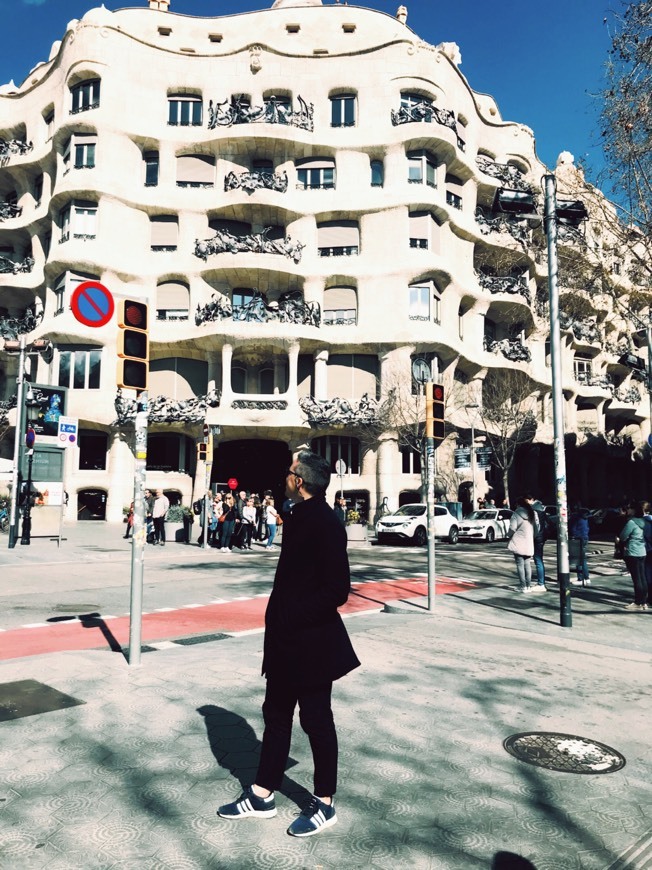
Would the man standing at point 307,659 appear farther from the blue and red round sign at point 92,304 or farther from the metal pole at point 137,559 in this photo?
the blue and red round sign at point 92,304

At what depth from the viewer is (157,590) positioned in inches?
508

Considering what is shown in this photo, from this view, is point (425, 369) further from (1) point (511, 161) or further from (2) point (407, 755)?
(2) point (407, 755)

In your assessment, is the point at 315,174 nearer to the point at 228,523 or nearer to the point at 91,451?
the point at 91,451

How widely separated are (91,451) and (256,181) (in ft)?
52.5

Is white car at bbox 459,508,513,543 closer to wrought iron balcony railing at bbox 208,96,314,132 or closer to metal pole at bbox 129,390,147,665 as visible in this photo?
wrought iron balcony railing at bbox 208,96,314,132

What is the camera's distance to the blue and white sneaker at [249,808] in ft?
11.4

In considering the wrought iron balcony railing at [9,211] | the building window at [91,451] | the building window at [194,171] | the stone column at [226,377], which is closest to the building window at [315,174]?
the building window at [194,171]

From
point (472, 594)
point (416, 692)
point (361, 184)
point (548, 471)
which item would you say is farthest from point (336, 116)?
point (416, 692)

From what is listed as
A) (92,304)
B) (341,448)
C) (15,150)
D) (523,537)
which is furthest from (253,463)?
(92,304)

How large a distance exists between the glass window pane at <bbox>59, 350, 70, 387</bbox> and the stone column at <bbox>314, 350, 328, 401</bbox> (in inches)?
476

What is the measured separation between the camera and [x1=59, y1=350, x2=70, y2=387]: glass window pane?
110ft

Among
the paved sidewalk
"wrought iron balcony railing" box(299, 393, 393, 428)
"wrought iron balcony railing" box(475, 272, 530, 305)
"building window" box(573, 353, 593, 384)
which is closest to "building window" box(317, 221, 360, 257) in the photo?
"wrought iron balcony railing" box(475, 272, 530, 305)

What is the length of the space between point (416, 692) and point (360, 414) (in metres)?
29.1

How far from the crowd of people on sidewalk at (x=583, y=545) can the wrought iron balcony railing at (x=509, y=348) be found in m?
25.9
